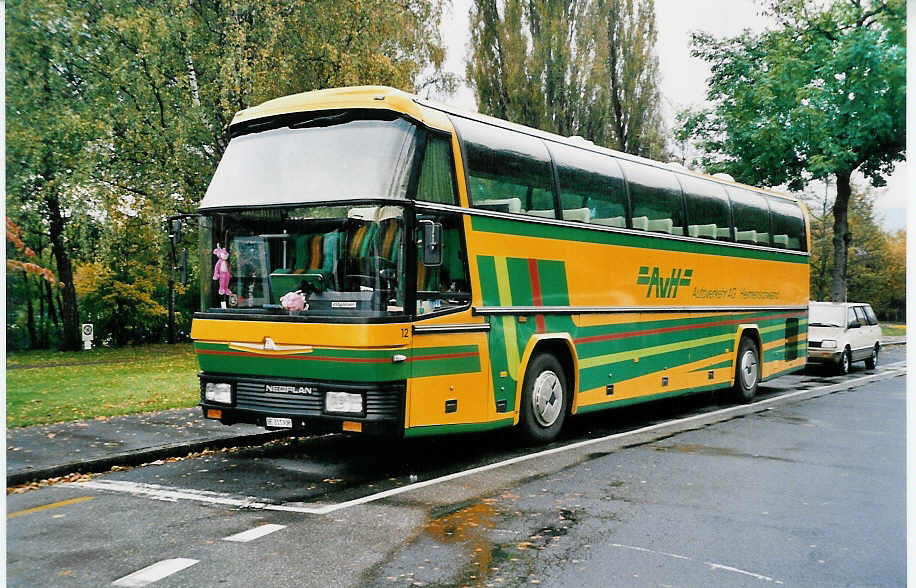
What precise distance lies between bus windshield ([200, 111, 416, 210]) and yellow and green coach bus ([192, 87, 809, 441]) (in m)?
0.02

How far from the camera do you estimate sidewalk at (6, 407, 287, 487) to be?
8695 mm

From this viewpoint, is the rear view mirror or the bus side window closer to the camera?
the rear view mirror

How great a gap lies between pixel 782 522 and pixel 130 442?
6.92 meters

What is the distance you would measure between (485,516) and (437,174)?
352 centimetres

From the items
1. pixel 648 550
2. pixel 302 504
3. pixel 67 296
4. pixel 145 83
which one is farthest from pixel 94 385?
pixel 67 296

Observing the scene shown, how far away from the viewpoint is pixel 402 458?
957cm

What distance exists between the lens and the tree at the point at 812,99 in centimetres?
2570

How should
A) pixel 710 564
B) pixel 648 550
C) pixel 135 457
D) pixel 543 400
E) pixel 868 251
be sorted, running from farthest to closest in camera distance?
1. pixel 868 251
2. pixel 543 400
3. pixel 135 457
4. pixel 648 550
5. pixel 710 564

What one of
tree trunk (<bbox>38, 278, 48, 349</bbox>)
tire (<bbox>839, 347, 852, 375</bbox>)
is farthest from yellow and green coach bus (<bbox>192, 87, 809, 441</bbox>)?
tree trunk (<bbox>38, 278, 48, 349</bbox>)

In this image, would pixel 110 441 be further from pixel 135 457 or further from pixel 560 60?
pixel 560 60

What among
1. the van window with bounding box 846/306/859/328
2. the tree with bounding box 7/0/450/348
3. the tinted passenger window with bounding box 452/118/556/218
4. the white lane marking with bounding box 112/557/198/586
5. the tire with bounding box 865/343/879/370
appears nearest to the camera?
the white lane marking with bounding box 112/557/198/586

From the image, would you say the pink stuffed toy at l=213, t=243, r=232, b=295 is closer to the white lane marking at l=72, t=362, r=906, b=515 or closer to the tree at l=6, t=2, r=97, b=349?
the white lane marking at l=72, t=362, r=906, b=515

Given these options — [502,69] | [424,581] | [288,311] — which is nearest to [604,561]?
[424,581]

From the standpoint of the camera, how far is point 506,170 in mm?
9898
